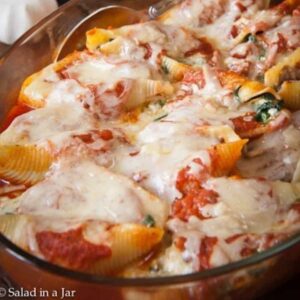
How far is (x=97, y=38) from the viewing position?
1.96m

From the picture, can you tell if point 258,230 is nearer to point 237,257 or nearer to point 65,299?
point 237,257

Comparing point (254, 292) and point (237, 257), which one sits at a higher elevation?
point (237, 257)

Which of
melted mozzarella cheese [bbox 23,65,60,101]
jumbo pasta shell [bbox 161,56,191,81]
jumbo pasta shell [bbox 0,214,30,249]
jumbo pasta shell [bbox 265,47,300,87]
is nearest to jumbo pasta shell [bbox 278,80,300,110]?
jumbo pasta shell [bbox 265,47,300,87]

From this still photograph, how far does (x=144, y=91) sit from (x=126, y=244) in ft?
1.87

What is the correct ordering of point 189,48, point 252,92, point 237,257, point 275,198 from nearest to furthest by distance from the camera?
point 237,257
point 275,198
point 252,92
point 189,48

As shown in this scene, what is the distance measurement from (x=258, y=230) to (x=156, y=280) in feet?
0.97

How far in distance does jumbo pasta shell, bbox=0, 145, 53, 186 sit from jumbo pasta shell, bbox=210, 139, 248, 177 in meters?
0.41

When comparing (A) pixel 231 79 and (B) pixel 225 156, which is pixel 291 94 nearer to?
(A) pixel 231 79

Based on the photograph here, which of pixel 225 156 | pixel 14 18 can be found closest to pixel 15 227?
pixel 225 156

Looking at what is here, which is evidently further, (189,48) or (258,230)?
(189,48)

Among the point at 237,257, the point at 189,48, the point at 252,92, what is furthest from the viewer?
the point at 189,48

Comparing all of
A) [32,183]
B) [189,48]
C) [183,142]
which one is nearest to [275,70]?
[189,48]

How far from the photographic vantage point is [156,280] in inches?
45.9

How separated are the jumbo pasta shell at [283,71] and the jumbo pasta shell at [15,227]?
0.80 meters
